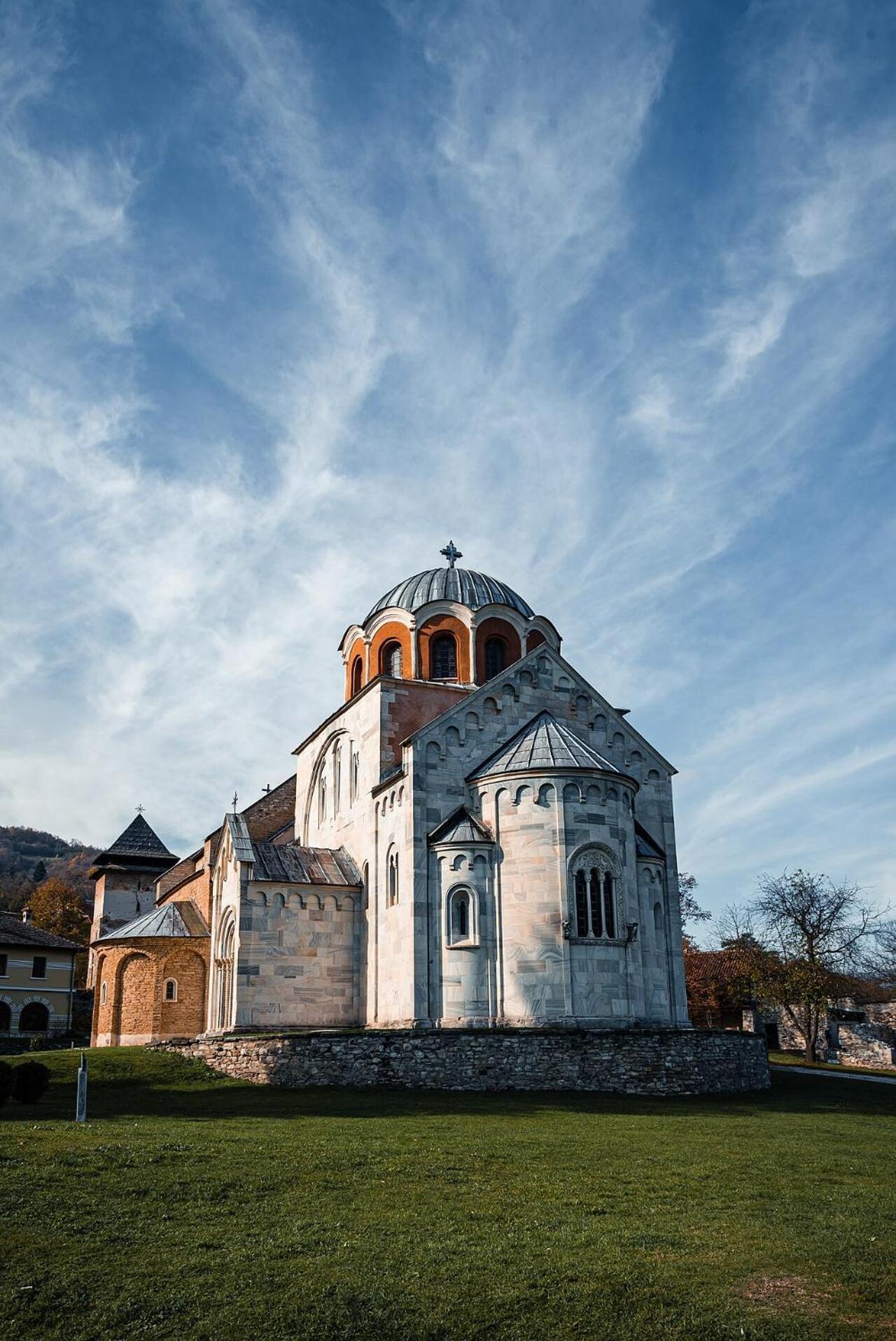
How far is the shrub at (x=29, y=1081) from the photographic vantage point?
1797 cm

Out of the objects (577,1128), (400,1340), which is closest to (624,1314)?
(400,1340)

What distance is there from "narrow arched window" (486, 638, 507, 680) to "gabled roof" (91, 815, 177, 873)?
3157 centimetres

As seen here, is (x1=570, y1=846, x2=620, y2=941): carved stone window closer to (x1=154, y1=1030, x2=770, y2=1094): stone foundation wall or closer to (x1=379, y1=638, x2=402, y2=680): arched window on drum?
(x1=154, y1=1030, x2=770, y2=1094): stone foundation wall

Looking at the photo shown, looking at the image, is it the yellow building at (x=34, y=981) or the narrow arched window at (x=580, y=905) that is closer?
the narrow arched window at (x=580, y=905)

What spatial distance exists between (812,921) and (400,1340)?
3751cm

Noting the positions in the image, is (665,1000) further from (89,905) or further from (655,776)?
(89,905)

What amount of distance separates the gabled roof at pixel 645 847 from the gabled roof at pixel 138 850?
35.2 m

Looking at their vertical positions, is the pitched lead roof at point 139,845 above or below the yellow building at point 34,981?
above

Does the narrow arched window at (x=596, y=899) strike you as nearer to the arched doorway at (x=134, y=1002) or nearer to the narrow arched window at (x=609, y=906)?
the narrow arched window at (x=609, y=906)

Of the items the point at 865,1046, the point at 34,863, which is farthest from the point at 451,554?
the point at 34,863

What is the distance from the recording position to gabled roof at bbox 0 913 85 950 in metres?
50.0

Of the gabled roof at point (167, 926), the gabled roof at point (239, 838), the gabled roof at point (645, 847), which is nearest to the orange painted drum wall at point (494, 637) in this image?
the gabled roof at point (645, 847)

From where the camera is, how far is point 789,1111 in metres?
21.8

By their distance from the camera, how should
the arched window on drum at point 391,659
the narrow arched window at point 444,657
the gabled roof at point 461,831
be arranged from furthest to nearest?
the arched window on drum at point 391,659
the narrow arched window at point 444,657
the gabled roof at point 461,831
